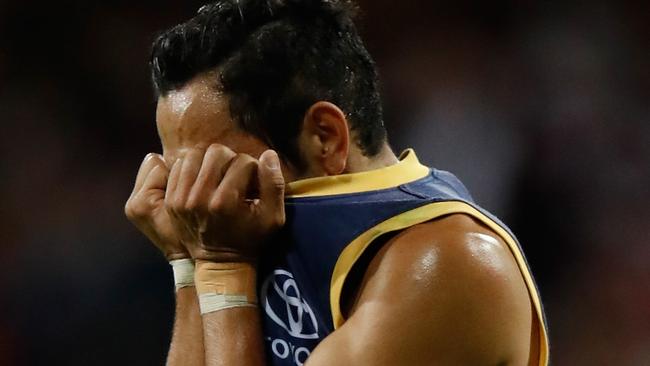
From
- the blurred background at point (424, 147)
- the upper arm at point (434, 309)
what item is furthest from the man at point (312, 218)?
the blurred background at point (424, 147)

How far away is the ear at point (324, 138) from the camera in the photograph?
1090mm

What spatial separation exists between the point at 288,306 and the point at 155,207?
0.24 m

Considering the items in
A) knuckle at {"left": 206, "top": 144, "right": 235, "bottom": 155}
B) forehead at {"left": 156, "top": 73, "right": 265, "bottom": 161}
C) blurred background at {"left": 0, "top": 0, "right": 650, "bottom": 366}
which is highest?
forehead at {"left": 156, "top": 73, "right": 265, "bottom": 161}

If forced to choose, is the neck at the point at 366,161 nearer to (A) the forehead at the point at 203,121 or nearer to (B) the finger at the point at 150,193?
(A) the forehead at the point at 203,121

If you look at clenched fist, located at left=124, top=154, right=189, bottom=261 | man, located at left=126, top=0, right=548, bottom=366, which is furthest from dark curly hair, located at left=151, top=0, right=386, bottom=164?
clenched fist, located at left=124, top=154, right=189, bottom=261

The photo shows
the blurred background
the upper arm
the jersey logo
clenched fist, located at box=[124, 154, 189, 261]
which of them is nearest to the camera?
the upper arm

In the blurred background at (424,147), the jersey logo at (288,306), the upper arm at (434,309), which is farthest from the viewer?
the blurred background at (424,147)

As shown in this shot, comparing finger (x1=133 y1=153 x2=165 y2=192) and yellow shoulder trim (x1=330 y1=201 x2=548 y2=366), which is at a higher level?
finger (x1=133 y1=153 x2=165 y2=192)

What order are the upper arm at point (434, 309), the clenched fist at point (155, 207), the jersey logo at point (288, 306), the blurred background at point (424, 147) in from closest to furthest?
the upper arm at point (434, 309) → the jersey logo at point (288, 306) → the clenched fist at point (155, 207) → the blurred background at point (424, 147)

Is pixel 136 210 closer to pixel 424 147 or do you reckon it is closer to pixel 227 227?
pixel 227 227

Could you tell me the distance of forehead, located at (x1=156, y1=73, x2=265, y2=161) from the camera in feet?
3.54

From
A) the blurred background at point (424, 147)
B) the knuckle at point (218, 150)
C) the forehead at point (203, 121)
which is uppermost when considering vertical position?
the forehead at point (203, 121)

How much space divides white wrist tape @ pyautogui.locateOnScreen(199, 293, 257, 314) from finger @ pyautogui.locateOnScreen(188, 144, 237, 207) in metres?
0.11

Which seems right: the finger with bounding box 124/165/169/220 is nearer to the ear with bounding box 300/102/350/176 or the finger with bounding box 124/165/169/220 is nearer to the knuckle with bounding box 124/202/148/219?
the knuckle with bounding box 124/202/148/219
